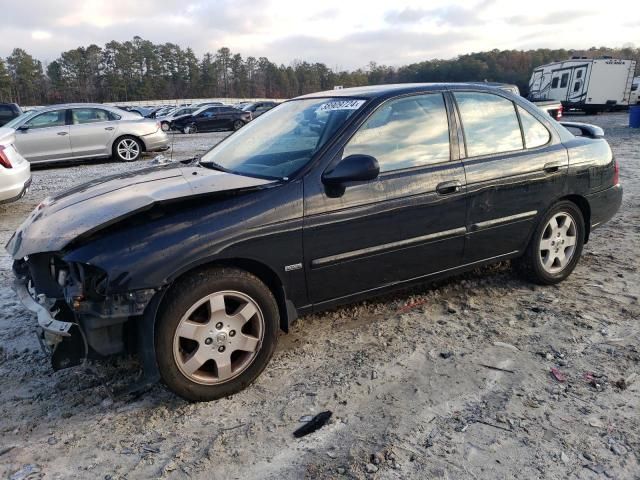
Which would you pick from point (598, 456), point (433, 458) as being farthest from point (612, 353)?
point (433, 458)

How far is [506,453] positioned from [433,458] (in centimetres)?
34

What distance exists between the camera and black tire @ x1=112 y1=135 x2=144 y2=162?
12.4 m

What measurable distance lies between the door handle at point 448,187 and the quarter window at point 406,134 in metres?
0.17

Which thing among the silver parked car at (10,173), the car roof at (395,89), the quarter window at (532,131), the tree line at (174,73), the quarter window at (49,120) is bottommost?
the silver parked car at (10,173)

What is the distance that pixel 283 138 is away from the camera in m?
3.52

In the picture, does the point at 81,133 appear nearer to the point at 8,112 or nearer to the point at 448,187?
the point at 8,112

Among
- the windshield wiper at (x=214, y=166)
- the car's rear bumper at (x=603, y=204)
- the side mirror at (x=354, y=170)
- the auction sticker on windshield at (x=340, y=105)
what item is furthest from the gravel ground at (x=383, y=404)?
the auction sticker on windshield at (x=340, y=105)

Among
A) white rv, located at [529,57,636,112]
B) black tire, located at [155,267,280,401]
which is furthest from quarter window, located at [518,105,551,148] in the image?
white rv, located at [529,57,636,112]

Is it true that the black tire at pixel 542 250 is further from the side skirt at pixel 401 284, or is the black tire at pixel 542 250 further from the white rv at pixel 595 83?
the white rv at pixel 595 83

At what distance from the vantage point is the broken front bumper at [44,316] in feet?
8.30

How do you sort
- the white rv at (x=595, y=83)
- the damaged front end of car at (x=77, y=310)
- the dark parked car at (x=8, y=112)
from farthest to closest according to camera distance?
the white rv at (x=595, y=83) → the dark parked car at (x=8, y=112) → the damaged front end of car at (x=77, y=310)

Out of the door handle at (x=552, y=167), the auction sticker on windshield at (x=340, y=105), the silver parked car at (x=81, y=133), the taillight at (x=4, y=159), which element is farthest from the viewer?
the silver parked car at (x=81, y=133)

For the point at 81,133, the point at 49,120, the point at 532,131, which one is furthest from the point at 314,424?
the point at 49,120

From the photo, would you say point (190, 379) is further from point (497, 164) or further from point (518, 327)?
point (497, 164)
